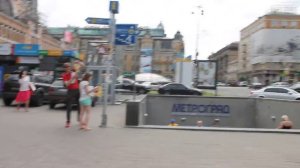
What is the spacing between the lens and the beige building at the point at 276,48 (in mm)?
112938

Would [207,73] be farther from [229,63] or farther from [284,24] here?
[229,63]

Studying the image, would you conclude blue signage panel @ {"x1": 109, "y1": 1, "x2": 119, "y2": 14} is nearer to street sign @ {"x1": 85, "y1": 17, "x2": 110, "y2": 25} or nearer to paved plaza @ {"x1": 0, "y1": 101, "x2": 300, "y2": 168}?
street sign @ {"x1": 85, "y1": 17, "x2": 110, "y2": 25}

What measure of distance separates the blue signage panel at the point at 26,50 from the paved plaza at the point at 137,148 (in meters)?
16.6

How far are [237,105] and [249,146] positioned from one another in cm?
1722

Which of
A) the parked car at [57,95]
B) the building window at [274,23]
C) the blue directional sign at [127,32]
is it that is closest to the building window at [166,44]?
the building window at [274,23]

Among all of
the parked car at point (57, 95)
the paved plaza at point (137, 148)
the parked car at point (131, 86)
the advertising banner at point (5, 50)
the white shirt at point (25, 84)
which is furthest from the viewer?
the parked car at point (131, 86)

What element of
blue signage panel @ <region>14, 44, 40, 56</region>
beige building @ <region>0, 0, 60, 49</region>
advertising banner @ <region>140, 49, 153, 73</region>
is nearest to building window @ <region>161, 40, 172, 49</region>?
beige building @ <region>0, 0, 60, 49</region>

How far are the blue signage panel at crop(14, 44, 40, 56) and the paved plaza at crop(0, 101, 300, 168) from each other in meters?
16.6

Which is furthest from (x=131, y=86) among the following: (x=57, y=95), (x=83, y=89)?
Answer: (x=83, y=89)

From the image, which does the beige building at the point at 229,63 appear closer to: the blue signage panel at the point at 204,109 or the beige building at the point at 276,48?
the beige building at the point at 276,48

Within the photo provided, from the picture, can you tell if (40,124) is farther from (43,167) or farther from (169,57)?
(169,57)

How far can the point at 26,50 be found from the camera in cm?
3041

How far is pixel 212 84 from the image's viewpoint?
1522 inches

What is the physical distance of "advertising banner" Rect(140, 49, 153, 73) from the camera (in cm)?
6350
